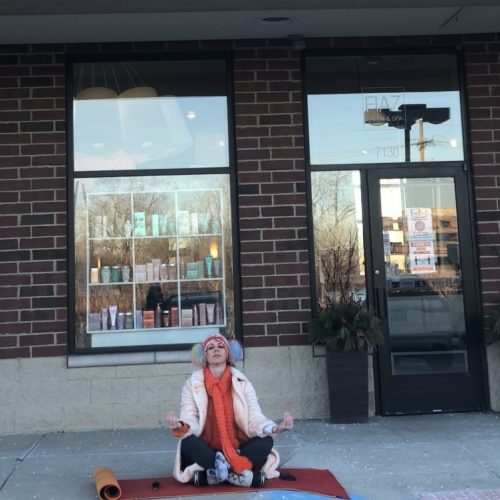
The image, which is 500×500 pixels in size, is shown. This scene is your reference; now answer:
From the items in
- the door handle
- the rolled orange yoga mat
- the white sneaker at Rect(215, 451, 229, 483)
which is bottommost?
the rolled orange yoga mat

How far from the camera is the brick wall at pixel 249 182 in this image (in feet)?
18.5

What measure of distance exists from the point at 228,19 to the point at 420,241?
2916 millimetres

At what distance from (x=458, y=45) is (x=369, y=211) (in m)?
1.99

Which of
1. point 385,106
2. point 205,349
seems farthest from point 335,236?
point 205,349

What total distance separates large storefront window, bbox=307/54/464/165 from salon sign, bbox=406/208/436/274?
0.64 metres

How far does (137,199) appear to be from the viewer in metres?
5.98

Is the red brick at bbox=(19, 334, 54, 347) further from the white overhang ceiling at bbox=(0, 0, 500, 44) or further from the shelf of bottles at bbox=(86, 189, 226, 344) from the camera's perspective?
the white overhang ceiling at bbox=(0, 0, 500, 44)

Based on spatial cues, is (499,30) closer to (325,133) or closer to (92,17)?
(325,133)

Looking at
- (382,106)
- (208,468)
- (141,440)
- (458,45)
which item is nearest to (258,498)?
(208,468)

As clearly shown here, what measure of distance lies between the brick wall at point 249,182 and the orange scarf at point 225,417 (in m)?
1.70

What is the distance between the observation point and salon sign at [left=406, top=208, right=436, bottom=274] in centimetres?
597

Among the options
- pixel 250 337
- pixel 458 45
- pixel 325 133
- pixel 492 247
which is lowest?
pixel 250 337

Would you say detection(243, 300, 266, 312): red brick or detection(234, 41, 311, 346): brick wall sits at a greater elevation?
detection(234, 41, 311, 346): brick wall

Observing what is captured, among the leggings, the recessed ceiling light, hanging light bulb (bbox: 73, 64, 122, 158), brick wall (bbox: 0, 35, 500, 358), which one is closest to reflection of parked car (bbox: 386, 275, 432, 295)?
brick wall (bbox: 0, 35, 500, 358)
